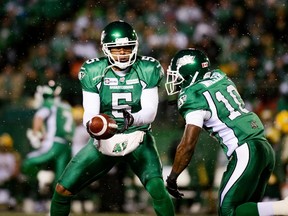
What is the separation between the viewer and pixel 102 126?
14.5 feet

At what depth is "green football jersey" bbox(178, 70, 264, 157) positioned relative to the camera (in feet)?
13.6

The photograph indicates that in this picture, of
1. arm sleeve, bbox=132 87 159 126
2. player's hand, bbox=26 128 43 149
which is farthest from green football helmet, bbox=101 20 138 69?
player's hand, bbox=26 128 43 149

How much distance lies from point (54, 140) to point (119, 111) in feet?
8.70

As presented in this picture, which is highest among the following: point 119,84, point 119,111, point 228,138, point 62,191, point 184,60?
point 184,60

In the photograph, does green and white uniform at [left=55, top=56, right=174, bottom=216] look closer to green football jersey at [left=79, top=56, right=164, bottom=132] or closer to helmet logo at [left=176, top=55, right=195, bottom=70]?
green football jersey at [left=79, top=56, right=164, bottom=132]

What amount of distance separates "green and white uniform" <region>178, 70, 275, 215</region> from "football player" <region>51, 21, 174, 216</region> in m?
0.50

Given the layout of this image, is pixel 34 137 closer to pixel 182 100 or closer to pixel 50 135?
pixel 50 135

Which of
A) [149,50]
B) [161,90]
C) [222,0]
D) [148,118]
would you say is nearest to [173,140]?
[161,90]

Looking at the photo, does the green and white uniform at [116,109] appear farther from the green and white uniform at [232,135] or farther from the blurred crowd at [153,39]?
the blurred crowd at [153,39]

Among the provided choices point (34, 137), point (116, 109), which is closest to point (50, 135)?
point (34, 137)

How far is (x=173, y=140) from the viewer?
7.25m

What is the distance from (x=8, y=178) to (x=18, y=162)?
195 mm

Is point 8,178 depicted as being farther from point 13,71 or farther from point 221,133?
point 221,133

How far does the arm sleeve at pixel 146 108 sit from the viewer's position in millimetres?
4641
